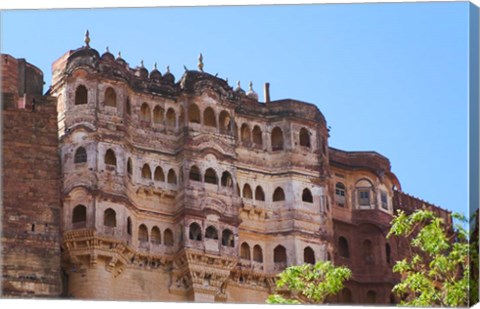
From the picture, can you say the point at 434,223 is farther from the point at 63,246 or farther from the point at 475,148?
the point at 63,246

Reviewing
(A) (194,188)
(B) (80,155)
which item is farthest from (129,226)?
(B) (80,155)

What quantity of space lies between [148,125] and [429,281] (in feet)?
38.6

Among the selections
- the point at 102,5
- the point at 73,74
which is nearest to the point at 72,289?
the point at 73,74

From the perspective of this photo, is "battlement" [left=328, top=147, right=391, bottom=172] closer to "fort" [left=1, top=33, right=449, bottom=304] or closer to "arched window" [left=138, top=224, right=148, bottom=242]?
"fort" [left=1, top=33, right=449, bottom=304]

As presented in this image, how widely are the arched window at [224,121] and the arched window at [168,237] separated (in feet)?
7.50

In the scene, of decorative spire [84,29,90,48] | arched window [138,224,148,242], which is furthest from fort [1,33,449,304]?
decorative spire [84,29,90,48]

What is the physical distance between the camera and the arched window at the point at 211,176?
31406 mm

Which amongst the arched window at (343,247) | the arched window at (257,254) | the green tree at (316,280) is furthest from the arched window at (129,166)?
the green tree at (316,280)

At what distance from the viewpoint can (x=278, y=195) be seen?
32.4 meters

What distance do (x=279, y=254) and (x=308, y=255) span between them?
23.8 inches

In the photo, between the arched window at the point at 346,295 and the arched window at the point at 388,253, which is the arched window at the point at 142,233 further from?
the arched window at the point at 388,253

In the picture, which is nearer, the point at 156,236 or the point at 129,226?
the point at 129,226

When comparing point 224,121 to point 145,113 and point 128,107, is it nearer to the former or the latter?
point 145,113

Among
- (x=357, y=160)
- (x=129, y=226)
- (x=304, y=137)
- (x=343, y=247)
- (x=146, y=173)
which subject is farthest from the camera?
(x=357, y=160)
